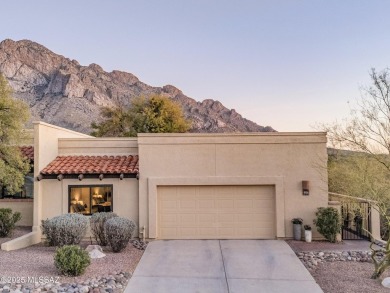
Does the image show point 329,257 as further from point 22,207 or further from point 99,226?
point 22,207

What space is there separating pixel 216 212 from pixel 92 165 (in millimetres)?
5896

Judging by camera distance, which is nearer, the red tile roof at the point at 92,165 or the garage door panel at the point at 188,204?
the red tile roof at the point at 92,165

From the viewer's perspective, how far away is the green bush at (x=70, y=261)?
27.8 feet

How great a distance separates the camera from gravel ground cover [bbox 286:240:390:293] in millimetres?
8281

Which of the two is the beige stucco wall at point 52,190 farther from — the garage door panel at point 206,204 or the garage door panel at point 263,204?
→ the garage door panel at point 263,204

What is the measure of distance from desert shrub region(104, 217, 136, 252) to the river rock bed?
108 inches

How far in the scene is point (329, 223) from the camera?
1293 cm

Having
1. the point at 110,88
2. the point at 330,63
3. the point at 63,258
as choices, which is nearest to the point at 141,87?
the point at 110,88

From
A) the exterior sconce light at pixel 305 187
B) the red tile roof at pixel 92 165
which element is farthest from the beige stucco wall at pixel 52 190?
the exterior sconce light at pixel 305 187

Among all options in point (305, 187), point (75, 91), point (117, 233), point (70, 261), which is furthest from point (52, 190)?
point (75, 91)

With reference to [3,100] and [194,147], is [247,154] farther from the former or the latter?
[3,100]

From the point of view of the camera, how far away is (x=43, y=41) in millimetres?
92062

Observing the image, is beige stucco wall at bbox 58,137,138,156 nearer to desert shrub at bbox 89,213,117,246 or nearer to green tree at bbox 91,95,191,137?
desert shrub at bbox 89,213,117,246

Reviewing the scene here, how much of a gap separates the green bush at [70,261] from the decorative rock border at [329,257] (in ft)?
22.3
